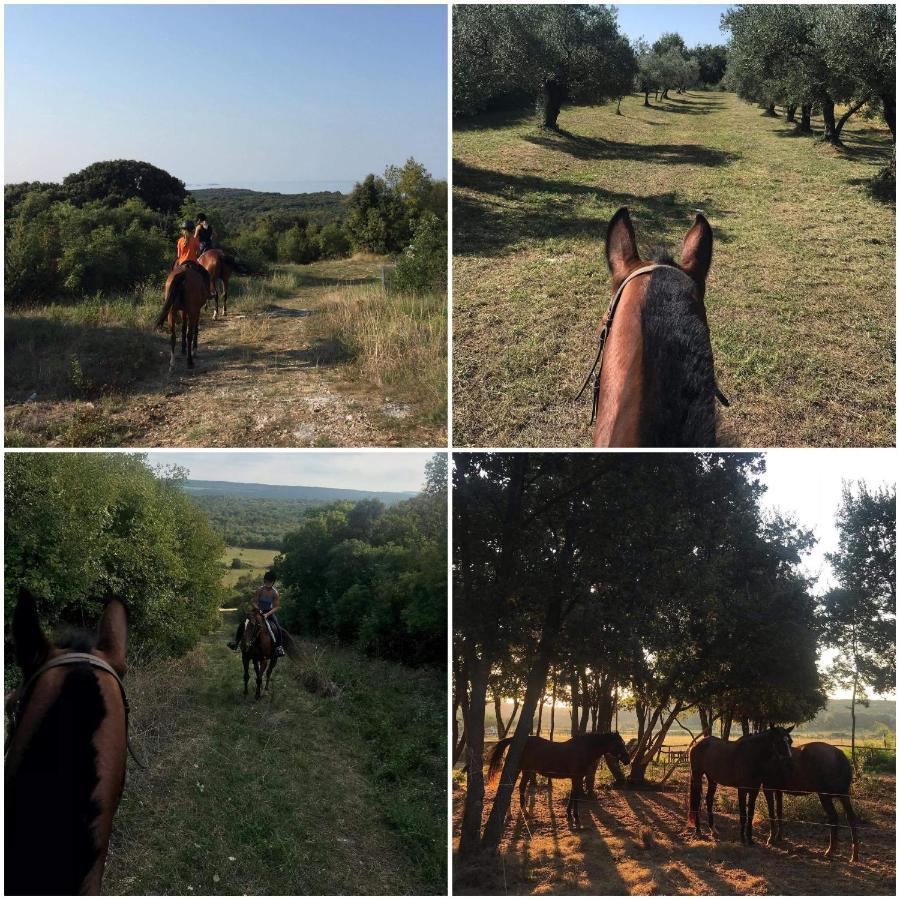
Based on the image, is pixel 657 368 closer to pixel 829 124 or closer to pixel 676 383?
pixel 676 383

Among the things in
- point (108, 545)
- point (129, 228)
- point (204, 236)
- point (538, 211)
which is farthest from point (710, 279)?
point (129, 228)

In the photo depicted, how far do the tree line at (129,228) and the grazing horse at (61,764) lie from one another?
8533 mm

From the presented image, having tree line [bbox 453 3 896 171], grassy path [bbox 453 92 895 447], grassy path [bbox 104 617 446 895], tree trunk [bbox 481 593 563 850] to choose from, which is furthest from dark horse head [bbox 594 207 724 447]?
tree line [bbox 453 3 896 171]

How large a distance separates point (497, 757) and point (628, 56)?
22.2 metres

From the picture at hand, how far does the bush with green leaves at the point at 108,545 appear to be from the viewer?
196 inches

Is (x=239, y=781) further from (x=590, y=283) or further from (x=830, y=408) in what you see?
(x=590, y=283)

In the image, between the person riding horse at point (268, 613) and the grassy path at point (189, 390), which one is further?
the person riding horse at point (268, 613)

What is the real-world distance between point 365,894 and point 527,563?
2673mm

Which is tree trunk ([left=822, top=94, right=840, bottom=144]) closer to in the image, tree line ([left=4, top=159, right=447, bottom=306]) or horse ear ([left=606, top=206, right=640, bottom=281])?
tree line ([left=4, top=159, right=447, bottom=306])

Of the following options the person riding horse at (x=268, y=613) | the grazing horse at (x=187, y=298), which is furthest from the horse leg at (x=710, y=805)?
the grazing horse at (x=187, y=298)

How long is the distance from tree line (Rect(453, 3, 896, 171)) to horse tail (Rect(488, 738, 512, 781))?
12619 mm

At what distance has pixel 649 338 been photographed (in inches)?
92.7

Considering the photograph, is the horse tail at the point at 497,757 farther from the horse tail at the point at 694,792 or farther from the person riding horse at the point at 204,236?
the person riding horse at the point at 204,236

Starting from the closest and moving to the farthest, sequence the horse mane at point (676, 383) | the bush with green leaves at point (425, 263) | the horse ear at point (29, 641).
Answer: the horse mane at point (676, 383) → the horse ear at point (29, 641) → the bush with green leaves at point (425, 263)
